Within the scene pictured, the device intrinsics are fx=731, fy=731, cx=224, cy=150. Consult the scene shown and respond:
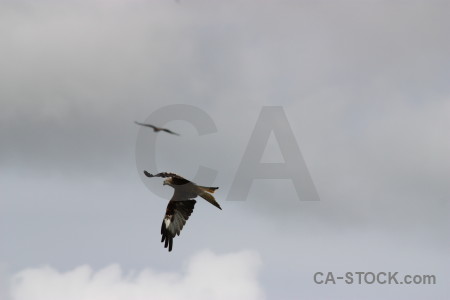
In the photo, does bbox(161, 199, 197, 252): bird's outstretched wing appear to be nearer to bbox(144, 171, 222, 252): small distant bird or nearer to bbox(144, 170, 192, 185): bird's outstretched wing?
bbox(144, 171, 222, 252): small distant bird

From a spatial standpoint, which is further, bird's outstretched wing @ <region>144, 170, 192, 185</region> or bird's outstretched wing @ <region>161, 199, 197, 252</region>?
bird's outstretched wing @ <region>161, 199, 197, 252</region>

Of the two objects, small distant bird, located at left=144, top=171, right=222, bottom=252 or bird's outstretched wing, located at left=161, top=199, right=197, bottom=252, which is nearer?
small distant bird, located at left=144, top=171, right=222, bottom=252

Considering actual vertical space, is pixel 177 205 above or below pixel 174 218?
above

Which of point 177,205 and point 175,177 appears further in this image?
point 177,205

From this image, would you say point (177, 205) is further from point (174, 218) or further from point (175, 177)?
point (175, 177)

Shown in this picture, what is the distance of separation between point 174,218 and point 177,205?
81 cm

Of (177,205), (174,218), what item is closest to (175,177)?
(177,205)

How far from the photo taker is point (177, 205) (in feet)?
115

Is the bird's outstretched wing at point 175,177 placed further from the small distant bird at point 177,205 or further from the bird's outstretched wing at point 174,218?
the bird's outstretched wing at point 174,218

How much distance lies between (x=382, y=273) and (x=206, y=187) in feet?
29.2

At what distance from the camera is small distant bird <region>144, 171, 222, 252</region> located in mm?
32625

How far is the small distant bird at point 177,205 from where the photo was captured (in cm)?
3262

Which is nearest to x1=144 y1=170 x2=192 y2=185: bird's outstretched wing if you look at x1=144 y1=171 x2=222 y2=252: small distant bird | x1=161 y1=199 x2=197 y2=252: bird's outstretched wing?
x1=144 y1=171 x2=222 y2=252: small distant bird

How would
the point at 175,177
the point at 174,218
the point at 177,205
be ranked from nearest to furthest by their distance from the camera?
the point at 175,177, the point at 177,205, the point at 174,218
